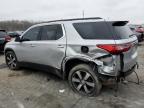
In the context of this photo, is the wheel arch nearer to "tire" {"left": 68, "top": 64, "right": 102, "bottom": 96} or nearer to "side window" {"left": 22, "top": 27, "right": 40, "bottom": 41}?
"tire" {"left": 68, "top": 64, "right": 102, "bottom": 96}

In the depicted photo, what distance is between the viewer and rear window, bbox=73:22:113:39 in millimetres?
4109

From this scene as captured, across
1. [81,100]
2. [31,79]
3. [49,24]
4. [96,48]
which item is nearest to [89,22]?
[96,48]

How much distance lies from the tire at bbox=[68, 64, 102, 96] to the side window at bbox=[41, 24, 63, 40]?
0.99 meters

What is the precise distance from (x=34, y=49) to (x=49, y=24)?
880mm

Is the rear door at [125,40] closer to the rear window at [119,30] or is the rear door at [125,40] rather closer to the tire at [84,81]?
the rear window at [119,30]

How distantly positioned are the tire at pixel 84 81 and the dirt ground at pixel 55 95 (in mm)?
150

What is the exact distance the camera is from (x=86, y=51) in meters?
4.23

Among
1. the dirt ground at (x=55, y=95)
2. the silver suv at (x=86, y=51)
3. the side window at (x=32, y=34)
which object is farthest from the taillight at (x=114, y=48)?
the side window at (x=32, y=34)

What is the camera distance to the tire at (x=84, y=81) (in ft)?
14.0

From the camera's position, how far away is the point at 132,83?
5.32 m

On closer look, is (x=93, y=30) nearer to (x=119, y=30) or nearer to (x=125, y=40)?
(x=119, y=30)

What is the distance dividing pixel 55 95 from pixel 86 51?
1.33 m

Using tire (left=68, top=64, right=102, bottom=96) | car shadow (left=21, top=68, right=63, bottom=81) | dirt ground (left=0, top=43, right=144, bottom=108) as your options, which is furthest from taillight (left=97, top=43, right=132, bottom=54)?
car shadow (left=21, top=68, right=63, bottom=81)

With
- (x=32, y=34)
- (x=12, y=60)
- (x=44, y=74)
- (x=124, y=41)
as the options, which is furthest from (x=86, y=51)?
(x=12, y=60)
